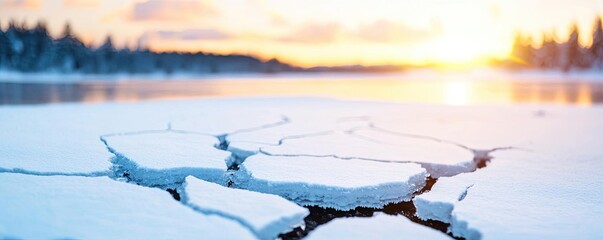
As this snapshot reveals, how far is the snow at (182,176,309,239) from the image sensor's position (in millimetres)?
2709

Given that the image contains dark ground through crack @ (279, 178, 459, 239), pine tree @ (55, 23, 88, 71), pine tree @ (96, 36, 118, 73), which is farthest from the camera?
pine tree @ (96, 36, 118, 73)

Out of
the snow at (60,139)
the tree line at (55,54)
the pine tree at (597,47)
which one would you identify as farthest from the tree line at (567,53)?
the snow at (60,139)

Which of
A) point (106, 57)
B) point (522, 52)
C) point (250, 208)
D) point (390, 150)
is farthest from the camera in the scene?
point (522, 52)

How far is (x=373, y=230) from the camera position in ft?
9.02

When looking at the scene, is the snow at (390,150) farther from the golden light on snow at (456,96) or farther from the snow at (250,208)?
the golden light on snow at (456,96)

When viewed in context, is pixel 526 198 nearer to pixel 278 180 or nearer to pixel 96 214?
pixel 278 180

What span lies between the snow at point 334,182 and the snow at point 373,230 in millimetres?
624

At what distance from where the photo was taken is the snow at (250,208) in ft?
8.89

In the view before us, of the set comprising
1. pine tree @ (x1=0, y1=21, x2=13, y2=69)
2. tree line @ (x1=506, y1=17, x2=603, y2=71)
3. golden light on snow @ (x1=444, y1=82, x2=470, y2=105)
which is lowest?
pine tree @ (x1=0, y1=21, x2=13, y2=69)

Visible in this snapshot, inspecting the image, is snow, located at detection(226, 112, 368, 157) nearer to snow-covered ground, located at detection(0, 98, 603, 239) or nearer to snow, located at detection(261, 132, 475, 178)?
snow-covered ground, located at detection(0, 98, 603, 239)

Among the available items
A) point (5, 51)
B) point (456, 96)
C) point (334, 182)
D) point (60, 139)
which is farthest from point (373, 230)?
point (5, 51)

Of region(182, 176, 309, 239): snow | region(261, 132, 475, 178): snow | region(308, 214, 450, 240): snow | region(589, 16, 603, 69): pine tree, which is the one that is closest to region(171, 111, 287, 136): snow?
region(261, 132, 475, 178): snow

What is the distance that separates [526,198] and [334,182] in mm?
1458

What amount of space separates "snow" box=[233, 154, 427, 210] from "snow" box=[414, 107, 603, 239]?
266mm
